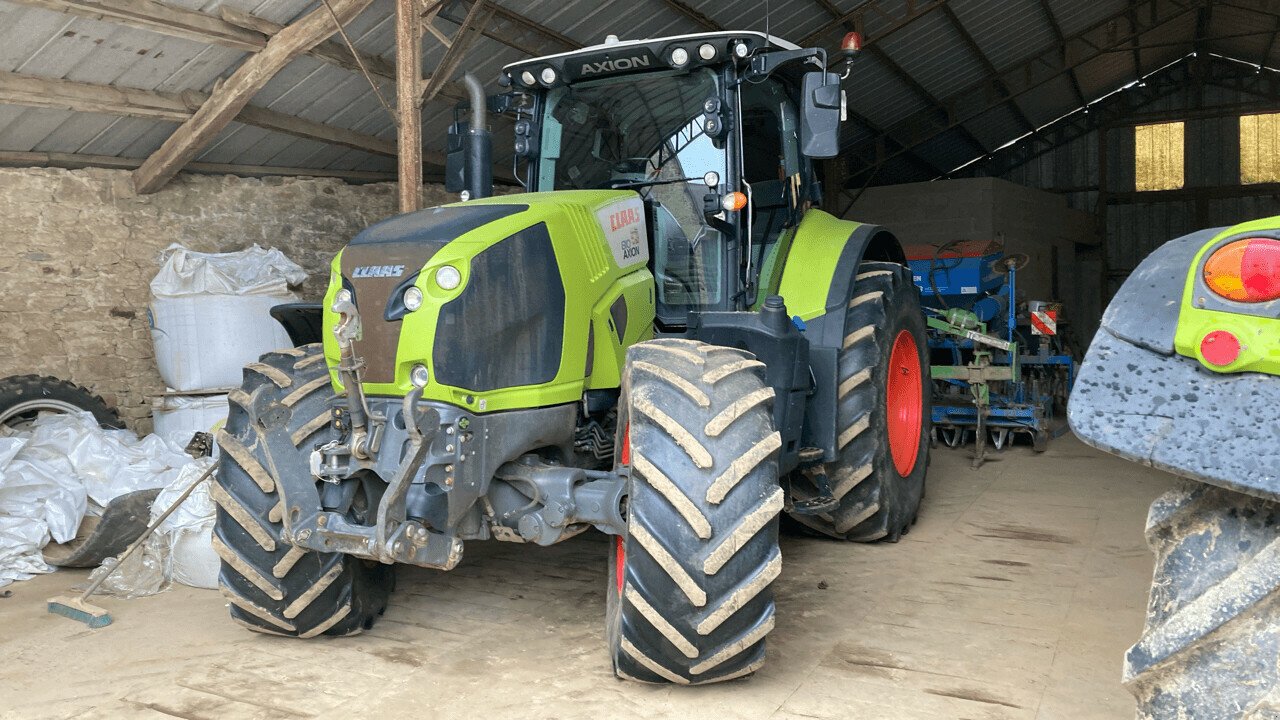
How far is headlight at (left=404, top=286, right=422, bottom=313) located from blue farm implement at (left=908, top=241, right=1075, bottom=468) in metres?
5.20

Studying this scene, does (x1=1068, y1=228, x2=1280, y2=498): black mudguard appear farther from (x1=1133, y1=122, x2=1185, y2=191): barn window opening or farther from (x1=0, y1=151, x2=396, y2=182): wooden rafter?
(x1=1133, y1=122, x2=1185, y2=191): barn window opening

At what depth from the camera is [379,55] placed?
7809 millimetres

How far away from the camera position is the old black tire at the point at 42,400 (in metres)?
6.09

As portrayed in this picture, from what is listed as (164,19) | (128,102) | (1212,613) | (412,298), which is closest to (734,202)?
(412,298)

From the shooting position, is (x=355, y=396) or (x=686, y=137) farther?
(x=686, y=137)

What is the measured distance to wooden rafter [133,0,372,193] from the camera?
662 cm

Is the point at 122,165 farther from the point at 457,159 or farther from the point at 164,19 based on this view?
the point at 457,159

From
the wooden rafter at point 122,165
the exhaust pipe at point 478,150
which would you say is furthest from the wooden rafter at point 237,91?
the exhaust pipe at point 478,150

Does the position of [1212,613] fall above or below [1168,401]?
below

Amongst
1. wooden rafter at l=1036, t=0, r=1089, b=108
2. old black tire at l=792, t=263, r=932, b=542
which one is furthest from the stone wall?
wooden rafter at l=1036, t=0, r=1089, b=108

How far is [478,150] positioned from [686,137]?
0.88 m

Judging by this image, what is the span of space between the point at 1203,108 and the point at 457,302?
19797mm

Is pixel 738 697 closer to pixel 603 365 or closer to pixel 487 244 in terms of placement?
pixel 603 365

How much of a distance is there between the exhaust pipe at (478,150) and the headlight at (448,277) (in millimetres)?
1342
